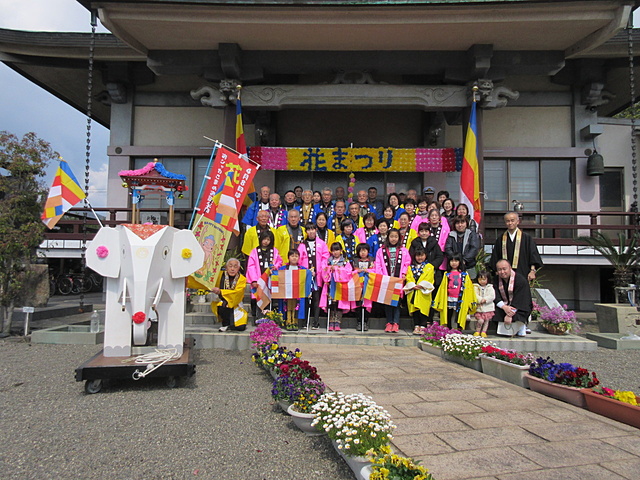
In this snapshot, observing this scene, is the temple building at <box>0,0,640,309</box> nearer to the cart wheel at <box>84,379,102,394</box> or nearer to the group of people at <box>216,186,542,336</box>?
the group of people at <box>216,186,542,336</box>

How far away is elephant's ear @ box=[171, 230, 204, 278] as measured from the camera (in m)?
4.71

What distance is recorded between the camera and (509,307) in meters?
6.46

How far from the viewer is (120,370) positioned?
4.12 m

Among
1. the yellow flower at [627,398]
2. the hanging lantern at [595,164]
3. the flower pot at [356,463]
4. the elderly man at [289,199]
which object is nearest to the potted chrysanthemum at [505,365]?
the yellow flower at [627,398]

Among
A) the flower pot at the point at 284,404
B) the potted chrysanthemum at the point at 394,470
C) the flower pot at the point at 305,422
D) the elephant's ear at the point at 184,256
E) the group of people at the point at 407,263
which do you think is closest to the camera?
the potted chrysanthemum at the point at 394,470

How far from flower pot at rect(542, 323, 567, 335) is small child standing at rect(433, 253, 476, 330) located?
53.8 inches

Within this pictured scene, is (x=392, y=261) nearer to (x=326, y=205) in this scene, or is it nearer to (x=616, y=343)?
(x=326, y=205)

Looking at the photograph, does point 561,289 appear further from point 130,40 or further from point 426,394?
point 130,40

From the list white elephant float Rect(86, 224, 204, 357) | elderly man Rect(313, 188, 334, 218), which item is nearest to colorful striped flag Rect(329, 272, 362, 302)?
elderly man Rect(313, 188, 334, 218)

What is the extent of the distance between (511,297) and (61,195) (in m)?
6.61

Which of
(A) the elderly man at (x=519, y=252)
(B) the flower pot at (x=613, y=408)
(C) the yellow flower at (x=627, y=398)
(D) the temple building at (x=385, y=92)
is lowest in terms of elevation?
(B) the flower pot at (x=613, y=408)

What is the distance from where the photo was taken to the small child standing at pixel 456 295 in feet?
21.5

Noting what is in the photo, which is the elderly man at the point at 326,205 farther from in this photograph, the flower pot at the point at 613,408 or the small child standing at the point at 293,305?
the flower pot at the point at 613,408

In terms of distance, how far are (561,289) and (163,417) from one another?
10.4m
